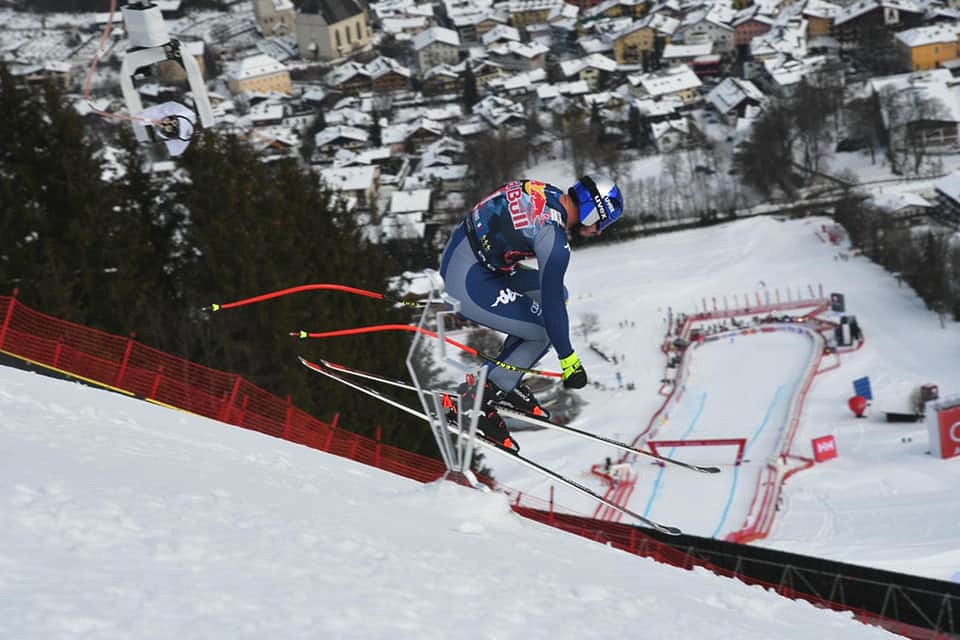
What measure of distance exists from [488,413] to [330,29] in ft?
296

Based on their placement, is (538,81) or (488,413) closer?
(488,413)

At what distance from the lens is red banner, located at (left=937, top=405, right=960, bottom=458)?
816 inches

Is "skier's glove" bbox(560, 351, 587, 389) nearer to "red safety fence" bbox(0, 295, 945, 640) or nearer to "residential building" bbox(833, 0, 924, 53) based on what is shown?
"red safety fence" bbox(0, 295, 945, 640)

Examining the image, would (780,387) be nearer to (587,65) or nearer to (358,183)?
(358,183)

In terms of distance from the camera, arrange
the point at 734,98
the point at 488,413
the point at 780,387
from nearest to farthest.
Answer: the point at 488,413 < the point at 780,387 < the point at 734,98

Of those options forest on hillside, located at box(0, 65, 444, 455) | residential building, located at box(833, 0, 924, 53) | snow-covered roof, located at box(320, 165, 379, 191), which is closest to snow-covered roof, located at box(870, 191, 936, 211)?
snow-covered roof, located at box(320, 165, 379, 191)

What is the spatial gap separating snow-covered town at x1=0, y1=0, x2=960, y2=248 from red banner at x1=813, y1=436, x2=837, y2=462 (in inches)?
1012

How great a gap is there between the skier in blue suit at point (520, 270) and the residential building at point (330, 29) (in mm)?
89488

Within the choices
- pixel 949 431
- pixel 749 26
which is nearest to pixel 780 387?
pixel 949 431

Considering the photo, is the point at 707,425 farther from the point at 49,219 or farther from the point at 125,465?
the point at 125,465

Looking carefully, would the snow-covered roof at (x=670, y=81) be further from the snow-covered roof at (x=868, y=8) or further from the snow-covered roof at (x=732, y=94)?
the snow-covered roof at (x=868, y=8)

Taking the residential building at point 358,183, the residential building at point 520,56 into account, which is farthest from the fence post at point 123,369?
the residential building at point 520,56

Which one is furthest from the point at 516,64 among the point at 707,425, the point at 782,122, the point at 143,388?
the point at 143,388

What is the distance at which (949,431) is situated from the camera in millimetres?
21031
